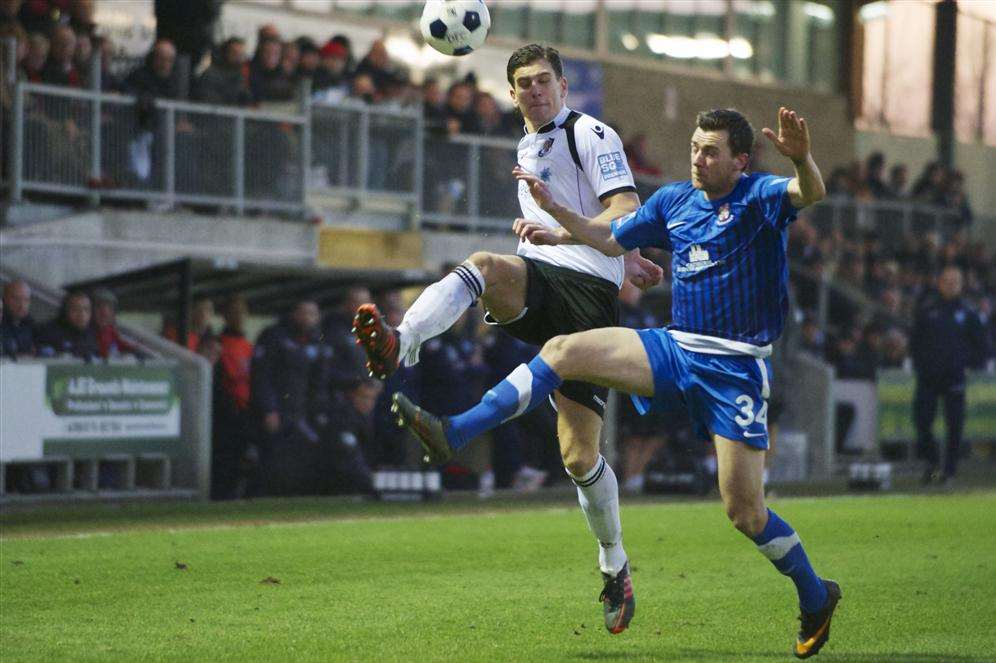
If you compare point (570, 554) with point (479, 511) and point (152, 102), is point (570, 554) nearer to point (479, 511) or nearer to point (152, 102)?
point (479, 511)

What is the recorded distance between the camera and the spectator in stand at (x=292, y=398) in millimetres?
15984

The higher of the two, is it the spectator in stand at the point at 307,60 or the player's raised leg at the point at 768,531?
the spectator in stand at the point at 307,60

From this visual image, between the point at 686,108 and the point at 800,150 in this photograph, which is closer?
the point at 800,150

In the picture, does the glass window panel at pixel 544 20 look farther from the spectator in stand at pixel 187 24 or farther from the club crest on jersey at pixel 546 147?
the club crest on jersey at pixel 546 147

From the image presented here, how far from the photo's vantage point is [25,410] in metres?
14.0

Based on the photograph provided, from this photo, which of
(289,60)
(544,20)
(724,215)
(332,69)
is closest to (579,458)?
(724,215)

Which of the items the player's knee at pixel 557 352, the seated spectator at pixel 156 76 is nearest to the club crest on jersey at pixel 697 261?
the player's knee at pixel 557 352

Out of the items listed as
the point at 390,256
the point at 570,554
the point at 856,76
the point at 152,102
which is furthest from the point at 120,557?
the point at 856,76

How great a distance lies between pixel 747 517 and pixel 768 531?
159 millimetres

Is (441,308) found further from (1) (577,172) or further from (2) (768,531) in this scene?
(2) (768,531)

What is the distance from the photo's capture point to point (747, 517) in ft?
23.2

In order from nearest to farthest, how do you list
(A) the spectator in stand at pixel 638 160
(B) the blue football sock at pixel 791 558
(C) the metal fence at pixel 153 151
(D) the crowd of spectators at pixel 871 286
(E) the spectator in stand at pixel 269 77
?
(B) the blue football sock at pixel 791 558
(C) the metal fence at pixel 153 151
(E) the spectator in stand at pixel 269 77
(D) the crowd of spectators at pixel 871 286
(A) the spectator in stand at pixel 638 160

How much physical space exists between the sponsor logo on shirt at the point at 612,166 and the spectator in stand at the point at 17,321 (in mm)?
7707

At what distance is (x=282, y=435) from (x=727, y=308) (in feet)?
31.0
